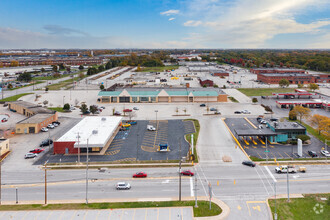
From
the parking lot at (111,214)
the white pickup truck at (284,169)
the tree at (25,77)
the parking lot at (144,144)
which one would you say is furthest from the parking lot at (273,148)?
the tree at (25,77)

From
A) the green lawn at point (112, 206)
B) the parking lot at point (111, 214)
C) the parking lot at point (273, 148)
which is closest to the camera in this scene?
the parking lot at point (111, 214)

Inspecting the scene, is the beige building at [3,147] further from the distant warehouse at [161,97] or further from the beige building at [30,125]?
the distant warehouse at [161,97]

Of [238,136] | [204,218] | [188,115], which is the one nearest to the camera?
[204,218]

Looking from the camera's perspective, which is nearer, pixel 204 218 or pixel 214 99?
pixel 204 218

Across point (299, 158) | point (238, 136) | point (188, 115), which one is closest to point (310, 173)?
point (299, 158)

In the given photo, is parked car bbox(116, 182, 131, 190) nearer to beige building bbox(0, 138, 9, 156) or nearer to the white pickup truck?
the white pickup truck

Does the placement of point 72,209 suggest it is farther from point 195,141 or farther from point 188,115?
point 188,115
